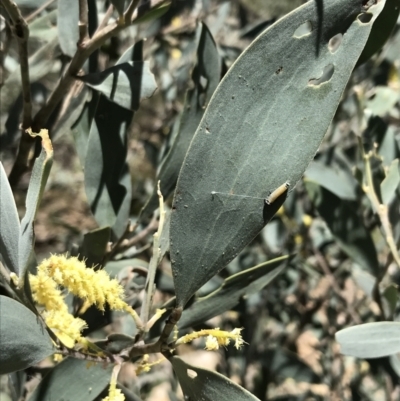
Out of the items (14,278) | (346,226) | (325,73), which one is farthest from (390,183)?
(14,278)

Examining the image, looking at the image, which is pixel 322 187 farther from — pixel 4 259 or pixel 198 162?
pixel 4 259

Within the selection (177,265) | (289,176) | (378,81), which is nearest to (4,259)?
(177,265)

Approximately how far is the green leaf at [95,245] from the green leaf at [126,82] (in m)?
0.18

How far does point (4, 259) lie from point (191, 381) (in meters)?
0.24

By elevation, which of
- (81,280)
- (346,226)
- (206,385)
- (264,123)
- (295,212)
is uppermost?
(264,123)

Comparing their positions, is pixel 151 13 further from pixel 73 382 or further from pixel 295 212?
pixel 295 212

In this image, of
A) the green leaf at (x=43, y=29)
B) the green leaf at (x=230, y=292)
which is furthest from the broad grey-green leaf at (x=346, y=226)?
the green leaf at (x=43, y=29)

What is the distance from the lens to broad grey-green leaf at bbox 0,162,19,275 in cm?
50

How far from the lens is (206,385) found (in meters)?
0.59

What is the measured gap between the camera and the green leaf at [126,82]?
2.55 ft

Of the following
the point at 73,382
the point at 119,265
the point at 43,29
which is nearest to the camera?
the point at 73,382

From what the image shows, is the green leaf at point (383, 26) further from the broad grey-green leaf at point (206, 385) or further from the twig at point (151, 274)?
the broad grey-green leaf at point (206, 385)

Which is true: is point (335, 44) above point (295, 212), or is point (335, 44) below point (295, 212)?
above

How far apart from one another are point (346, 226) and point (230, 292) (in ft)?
0.88
